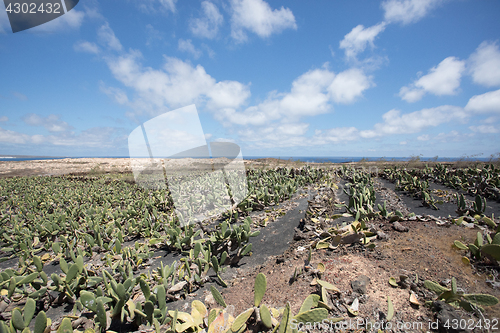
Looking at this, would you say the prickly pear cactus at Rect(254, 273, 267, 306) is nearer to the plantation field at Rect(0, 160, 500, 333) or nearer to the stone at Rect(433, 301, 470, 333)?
the plantation field at Rect(0, 160, 500, 333)

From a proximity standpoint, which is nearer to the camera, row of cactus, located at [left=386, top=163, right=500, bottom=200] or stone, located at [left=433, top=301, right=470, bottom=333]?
stone, located at [left=433, top=301, right=470, bottom=333]

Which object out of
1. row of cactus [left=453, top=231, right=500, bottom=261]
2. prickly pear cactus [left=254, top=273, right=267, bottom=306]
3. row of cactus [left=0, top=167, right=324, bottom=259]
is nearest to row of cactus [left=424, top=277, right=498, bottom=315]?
row of cactus [left=453, top=231, right=500, bottom=261]

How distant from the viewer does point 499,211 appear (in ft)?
13.4

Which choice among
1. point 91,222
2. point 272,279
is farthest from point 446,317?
point 91,222

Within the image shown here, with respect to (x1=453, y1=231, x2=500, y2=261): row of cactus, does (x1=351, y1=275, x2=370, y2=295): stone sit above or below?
below

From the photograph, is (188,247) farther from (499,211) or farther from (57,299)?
(499,211)

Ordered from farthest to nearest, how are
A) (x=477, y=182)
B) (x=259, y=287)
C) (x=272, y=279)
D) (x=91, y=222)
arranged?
(x=477, y=182), (x=91, y=222), (x=272, y=279), (x=259, y=287)

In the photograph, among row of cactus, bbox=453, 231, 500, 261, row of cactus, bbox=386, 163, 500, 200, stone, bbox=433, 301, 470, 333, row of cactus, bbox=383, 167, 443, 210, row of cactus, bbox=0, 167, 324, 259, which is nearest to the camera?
stone, bbox=433, 301, 470, 333

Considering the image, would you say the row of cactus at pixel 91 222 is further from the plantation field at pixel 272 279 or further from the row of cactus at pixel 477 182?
the row of cactus at pixel 477 182

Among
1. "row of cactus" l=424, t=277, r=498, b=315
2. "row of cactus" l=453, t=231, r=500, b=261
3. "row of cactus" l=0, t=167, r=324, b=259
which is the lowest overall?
"row of cactus" l=0, t=167, r=324, b=259

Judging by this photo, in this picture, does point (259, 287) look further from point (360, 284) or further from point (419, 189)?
point (419, 189)

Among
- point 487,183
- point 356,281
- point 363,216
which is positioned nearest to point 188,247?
point 356,281

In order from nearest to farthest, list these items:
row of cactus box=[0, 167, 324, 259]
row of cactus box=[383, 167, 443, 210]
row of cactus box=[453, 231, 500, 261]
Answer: row of cactus box=[453, 231, 500, 261] → row of cactus box=[0, 167, 324, 259] → row of cactus box=[383, 167, 443, 210]

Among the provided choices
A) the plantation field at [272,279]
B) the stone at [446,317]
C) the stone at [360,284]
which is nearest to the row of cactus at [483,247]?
the plantation field at [272,279]
